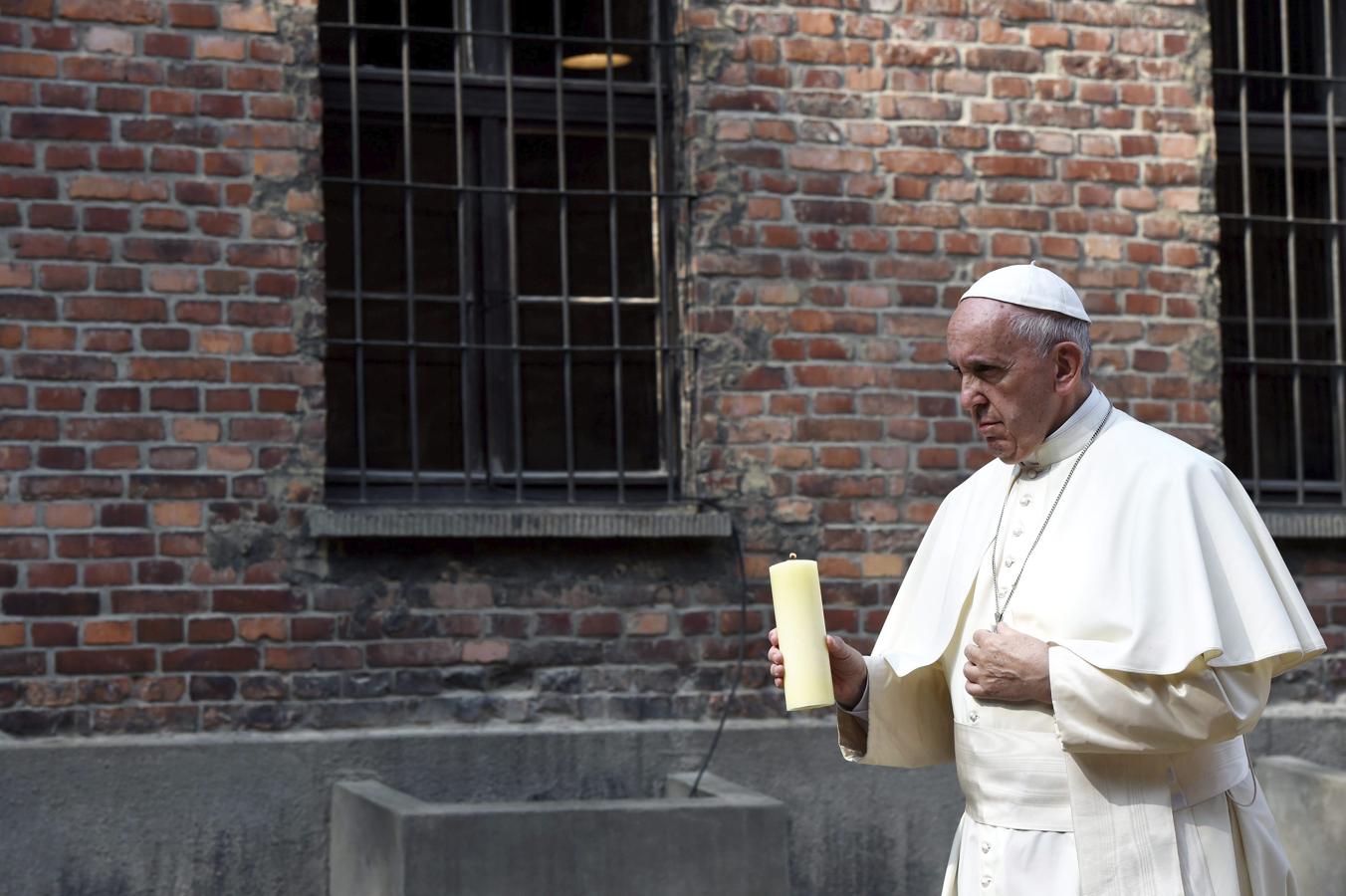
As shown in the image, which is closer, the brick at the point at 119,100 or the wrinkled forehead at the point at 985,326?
the wrinkled forehead at the point at 985,326

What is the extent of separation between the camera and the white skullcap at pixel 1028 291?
3.29m

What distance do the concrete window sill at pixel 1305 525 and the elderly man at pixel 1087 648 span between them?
3.16 meters

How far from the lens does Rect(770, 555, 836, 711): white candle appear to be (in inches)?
125

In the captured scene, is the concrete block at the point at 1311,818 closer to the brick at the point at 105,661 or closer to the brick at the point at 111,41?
the brick at the point at 105,661

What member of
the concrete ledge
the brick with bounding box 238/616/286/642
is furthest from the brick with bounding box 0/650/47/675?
the concrete ledge

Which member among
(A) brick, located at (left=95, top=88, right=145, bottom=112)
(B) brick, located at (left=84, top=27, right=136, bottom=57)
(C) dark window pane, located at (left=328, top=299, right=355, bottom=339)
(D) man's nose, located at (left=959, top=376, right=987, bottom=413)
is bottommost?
(D) man's nose, located at (left=959, top=376, right=987, bottom=413)

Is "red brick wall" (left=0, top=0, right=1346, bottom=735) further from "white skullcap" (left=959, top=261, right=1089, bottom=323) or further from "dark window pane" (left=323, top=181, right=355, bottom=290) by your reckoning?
"white skullcap" (left=959, top=261, right=1089, bottom=323)

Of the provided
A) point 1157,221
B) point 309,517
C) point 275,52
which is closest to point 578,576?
point 309,517

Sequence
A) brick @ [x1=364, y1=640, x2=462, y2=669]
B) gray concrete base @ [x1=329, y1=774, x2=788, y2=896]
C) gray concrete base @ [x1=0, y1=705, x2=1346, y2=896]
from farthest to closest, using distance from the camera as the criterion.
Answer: brick @ [x1=364, y1=640, x2=462, y2=669], gray concrete base @ [x1=0, y1=705, x2=1346, y2=896], gray concrete base @ [x1=329, y1=774, x2=788, y2=896]

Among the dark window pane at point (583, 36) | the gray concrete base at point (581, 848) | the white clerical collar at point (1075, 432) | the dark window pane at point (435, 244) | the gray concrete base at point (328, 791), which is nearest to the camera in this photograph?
the white clerical collar at point (1075, 432)

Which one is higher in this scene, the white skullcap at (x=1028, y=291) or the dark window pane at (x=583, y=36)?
the dark window pane at (x=583, y=36)

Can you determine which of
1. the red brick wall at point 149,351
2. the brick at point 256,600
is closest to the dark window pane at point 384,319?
the red brick wall at point 149,351

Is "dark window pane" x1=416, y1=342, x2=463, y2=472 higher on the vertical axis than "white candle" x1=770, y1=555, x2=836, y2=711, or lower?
higher

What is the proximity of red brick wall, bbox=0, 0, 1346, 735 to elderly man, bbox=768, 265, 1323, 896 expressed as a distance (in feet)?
8.02
